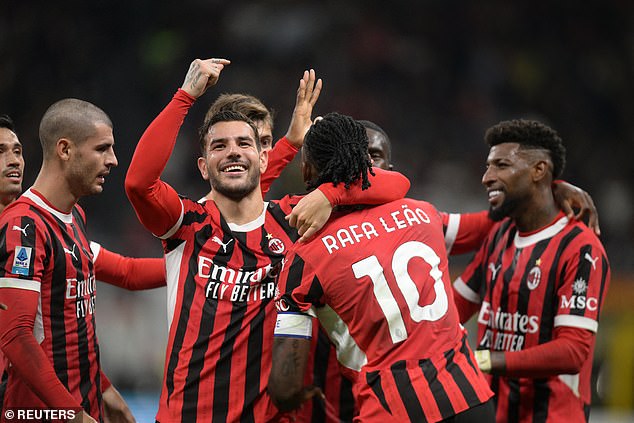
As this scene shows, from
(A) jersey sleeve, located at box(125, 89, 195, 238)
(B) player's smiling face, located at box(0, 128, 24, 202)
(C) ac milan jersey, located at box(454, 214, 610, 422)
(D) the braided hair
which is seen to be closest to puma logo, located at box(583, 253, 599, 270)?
(C) ac milan jersey, located at box(454, 214, 610, 422)

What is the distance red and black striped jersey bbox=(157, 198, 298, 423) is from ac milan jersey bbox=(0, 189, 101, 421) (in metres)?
0.44

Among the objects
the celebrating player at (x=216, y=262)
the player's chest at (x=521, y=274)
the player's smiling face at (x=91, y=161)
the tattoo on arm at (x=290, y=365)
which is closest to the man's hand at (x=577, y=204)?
the player's chest at (x=521, y=274)

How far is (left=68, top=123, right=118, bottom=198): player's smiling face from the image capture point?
407cm

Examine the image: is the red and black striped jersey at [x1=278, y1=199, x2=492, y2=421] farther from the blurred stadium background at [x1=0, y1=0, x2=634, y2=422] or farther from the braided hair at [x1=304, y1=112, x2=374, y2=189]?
the blurred stadium background at [x1=0, y1=0, x2=634, y2=422]

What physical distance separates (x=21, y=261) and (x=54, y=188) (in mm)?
464

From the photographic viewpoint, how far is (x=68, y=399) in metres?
3.73

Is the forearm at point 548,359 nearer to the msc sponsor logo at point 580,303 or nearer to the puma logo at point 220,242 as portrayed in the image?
the msc sponsor logo at point 580,303

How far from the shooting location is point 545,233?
4.74 m

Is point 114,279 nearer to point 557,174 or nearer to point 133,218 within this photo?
point 557,174

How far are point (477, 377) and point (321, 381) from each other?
102 cm

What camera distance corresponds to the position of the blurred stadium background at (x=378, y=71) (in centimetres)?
1126

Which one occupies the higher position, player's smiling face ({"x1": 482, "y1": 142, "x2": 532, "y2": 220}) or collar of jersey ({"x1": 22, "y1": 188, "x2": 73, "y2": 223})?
player's smiling face ({"x1": 482, "y1": 142, "x2": 532, "y2": 220})

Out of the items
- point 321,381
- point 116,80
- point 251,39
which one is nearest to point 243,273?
point 321,381

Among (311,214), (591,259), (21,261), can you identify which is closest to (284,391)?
(311,214)
